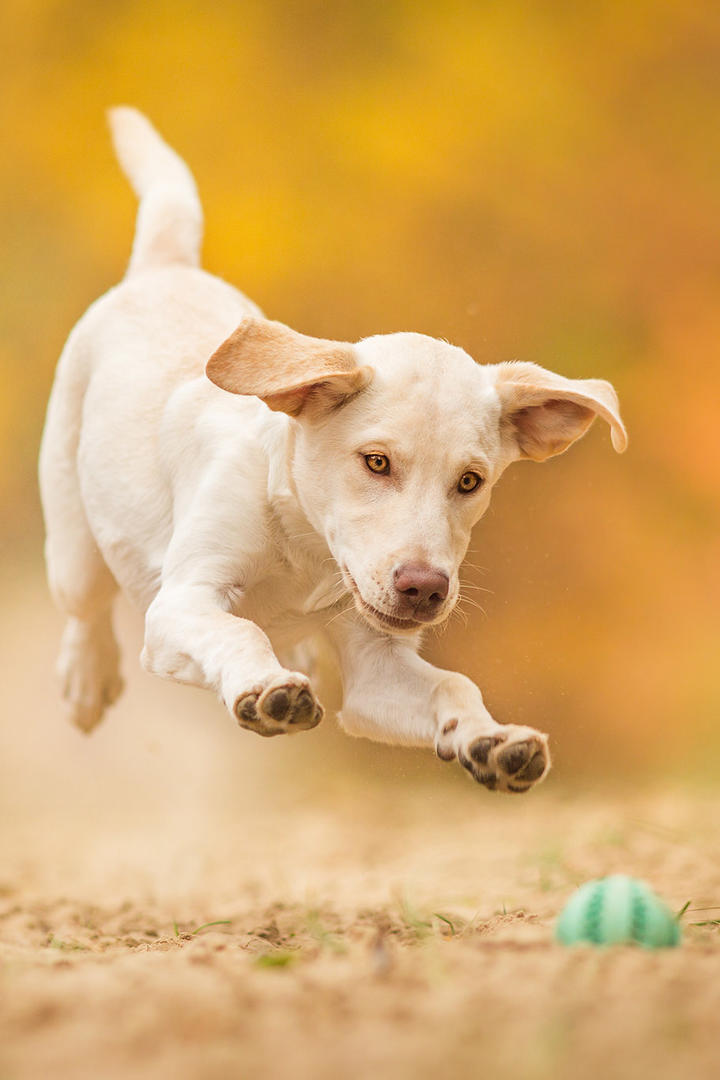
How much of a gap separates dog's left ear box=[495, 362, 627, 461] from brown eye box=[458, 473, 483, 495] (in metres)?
0.33

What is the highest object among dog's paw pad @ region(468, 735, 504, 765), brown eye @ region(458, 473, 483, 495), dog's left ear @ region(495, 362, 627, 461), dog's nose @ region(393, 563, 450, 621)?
dog's left ear @ region(495, 362, 627, 461)

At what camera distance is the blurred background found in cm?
845

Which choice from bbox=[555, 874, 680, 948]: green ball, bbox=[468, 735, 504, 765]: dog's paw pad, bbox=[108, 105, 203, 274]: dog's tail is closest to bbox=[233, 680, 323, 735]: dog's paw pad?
bbox=[468, 735, 504, 765]: dog's paw pad

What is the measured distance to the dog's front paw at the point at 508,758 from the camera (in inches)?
126

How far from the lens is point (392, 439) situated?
11.8 ft

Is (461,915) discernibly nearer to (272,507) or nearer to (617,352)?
(272,507)

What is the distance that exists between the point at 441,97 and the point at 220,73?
165 cm

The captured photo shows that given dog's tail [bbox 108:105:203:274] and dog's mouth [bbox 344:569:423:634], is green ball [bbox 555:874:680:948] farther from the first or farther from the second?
dog's tail [bbox 108:105:203:274]

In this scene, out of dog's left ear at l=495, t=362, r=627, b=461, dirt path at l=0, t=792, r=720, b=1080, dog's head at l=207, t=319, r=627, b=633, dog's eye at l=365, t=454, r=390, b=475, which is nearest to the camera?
dirt path at l=0, t=792, r=720, b=1080

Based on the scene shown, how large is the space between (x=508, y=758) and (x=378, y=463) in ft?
3.17

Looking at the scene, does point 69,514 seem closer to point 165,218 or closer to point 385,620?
point 165,218

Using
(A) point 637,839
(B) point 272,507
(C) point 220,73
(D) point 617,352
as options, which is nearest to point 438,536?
(B) point 272,507

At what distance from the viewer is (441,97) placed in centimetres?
920

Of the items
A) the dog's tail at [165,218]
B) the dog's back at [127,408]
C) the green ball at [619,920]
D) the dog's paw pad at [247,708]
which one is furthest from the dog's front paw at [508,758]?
the dog's tail at [165,218]
